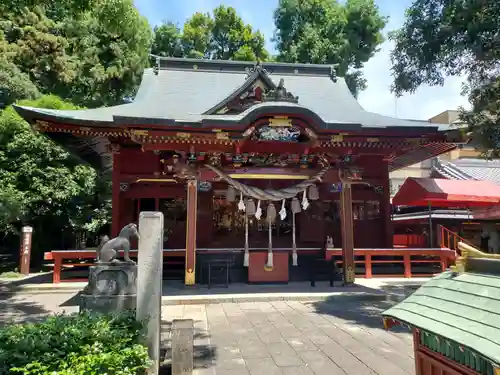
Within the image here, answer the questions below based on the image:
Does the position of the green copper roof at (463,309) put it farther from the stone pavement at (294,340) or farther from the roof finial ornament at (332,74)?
the roof finial ornament at (332,74)

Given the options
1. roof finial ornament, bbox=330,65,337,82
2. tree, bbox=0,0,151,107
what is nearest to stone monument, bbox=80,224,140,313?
roof finial ornament, bbox=330,65,337,82

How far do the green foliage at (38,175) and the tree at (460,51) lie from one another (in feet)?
41.1

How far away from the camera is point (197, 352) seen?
5.57 m

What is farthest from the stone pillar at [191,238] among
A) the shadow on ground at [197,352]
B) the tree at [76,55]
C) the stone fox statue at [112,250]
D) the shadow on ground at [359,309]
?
the tree at [76,55]

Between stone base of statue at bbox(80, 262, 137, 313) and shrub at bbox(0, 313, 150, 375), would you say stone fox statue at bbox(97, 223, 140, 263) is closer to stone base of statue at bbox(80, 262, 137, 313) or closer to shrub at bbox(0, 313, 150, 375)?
stone base of statue at bbox(80, 262, 137, 313)

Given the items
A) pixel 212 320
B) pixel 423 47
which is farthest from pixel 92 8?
pixel 423 47

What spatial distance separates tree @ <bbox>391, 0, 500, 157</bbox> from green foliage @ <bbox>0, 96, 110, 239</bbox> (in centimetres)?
1253

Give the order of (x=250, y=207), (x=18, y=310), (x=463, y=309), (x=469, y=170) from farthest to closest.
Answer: (x=469, y=170) < (x=250, y=207) < (x=18, y=310) < (x=463, y=309)

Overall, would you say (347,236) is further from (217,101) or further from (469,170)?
(469,170)

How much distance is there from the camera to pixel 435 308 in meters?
2.84

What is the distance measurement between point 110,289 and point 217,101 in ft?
33.0

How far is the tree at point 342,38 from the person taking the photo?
95.3 feet

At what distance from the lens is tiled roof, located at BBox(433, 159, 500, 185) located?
19172mm

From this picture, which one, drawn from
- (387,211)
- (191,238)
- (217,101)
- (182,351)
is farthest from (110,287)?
(387,211)
